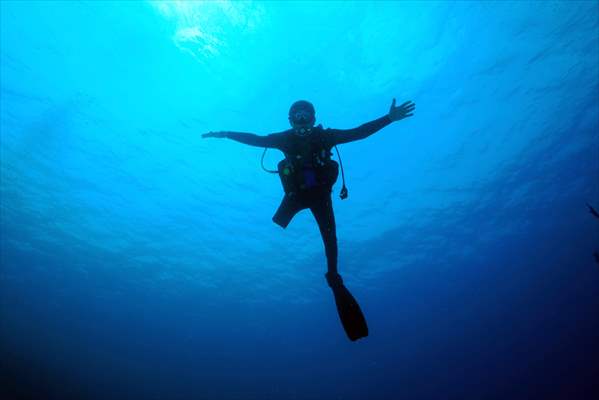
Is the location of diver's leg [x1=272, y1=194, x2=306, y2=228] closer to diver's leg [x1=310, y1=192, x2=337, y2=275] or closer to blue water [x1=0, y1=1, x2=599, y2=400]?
diver's leg [x1=310, y1=192, x2=337, y2=275]

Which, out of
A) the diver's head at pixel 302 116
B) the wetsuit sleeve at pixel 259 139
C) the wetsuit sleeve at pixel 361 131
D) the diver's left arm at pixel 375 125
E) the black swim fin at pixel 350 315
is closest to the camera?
the black swim fin at pixel 350 315

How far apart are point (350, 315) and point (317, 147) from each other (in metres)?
2.32

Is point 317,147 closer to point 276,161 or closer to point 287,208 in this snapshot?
point 287,208

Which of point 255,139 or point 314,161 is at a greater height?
point 255,139

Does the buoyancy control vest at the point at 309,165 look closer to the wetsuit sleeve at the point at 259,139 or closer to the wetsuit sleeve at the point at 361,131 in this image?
the wetsuit sleeve at the point at 361,131

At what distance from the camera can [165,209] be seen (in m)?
20.1

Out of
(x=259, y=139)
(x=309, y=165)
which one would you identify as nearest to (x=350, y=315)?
(x=309, y=165)

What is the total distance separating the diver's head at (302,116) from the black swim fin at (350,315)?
2239 mm

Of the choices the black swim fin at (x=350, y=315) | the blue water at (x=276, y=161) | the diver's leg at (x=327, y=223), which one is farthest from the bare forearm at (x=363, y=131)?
the blue water at (x=276, y=161)

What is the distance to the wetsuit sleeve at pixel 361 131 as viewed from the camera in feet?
15.7

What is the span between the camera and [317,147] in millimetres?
4852

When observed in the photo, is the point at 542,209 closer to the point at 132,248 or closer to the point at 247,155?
the point at 247,155

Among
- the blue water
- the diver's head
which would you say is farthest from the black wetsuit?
the blue water

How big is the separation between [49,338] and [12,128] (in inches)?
1877
